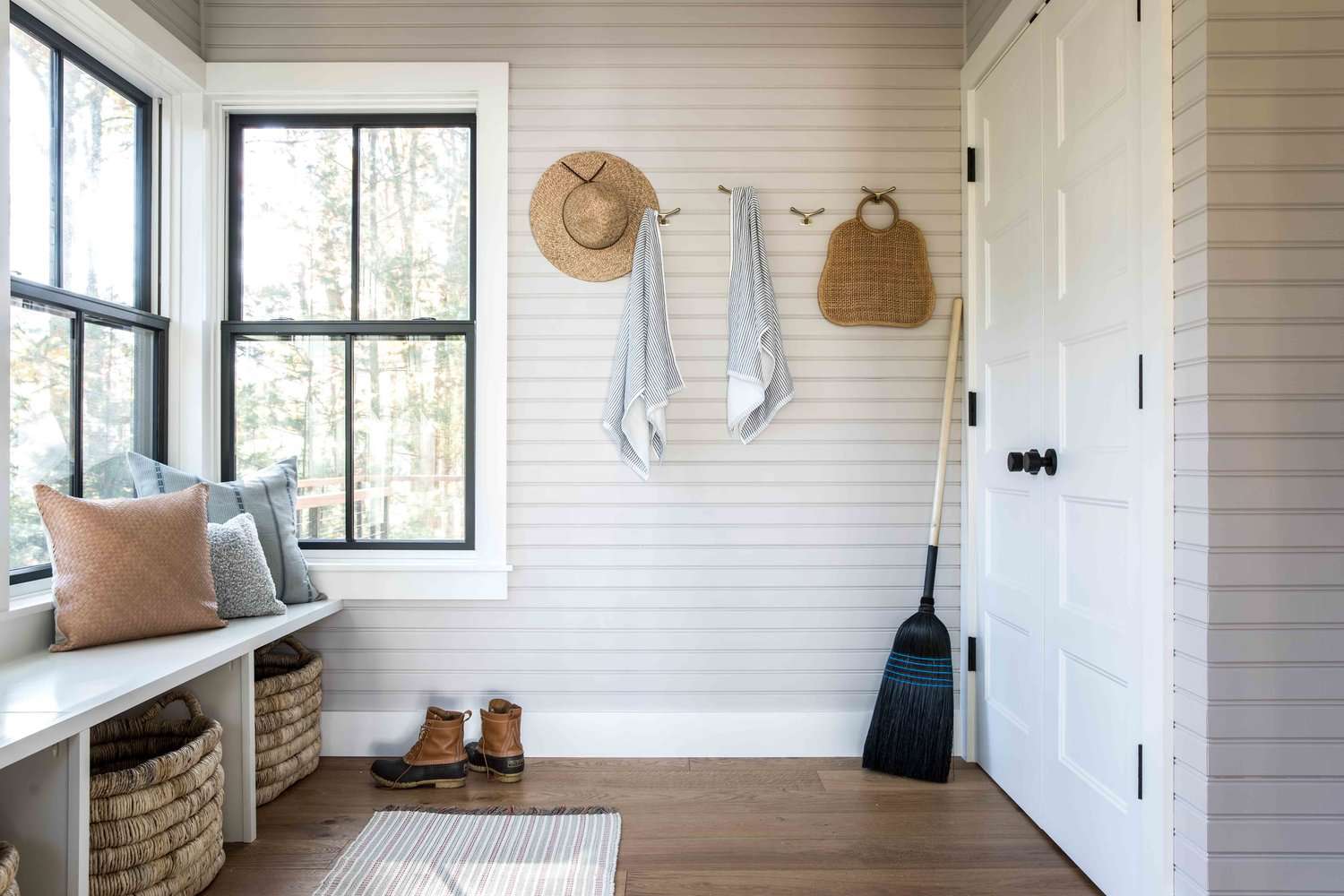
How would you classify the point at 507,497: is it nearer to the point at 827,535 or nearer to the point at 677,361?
the point at 677,361

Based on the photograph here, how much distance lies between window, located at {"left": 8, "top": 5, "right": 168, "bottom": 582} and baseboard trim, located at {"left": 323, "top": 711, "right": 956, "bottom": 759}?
3.65 ft

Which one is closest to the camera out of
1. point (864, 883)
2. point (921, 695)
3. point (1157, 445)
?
point (1157, 445)

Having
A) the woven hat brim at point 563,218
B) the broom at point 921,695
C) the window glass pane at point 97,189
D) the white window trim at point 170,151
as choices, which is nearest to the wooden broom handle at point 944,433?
the broom at point 921,695

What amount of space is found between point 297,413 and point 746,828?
6.73 ft

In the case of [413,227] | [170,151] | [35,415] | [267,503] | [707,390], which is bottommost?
[267,503]

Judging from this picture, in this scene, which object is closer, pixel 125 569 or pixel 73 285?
pixel 125 569

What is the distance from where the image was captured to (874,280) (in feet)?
9.53

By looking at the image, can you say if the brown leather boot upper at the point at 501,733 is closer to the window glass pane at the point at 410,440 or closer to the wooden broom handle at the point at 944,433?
the window glass pane at the point at 410,440

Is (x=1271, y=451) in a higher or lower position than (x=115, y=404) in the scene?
lower

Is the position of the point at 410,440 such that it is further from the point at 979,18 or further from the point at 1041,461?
the point at 979,18

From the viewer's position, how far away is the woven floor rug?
6.79 ft

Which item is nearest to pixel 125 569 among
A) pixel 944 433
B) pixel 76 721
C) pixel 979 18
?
pixel 76 721

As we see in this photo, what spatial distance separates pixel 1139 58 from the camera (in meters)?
1.88

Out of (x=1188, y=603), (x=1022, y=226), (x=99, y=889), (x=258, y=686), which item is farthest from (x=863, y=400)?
(x=99, y=889)
